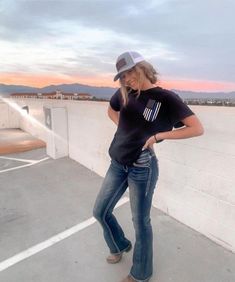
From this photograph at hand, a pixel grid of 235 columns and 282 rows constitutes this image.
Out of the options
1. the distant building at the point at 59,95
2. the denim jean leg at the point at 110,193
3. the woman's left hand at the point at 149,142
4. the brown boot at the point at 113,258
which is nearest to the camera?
the woman's left hand at the point at 149,142

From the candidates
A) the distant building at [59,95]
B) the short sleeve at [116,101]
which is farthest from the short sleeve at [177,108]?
the distant building at [59,95]

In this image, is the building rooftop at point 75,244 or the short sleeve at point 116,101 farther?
the building rooftop at point 75,244

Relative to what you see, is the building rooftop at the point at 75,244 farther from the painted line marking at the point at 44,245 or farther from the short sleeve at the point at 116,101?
the short sleeve at the point at 116,101

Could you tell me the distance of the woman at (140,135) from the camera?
1.79 metres

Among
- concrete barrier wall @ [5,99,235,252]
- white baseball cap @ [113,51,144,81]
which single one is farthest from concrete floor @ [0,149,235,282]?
white baseball cap @ [113,51,144,81]

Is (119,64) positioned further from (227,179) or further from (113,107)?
(227,179)

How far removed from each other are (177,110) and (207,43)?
2127mm

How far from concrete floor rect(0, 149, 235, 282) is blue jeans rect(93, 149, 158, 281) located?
232 millimetres

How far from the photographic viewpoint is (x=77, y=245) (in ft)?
8.75

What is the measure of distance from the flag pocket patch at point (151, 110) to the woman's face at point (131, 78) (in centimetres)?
16

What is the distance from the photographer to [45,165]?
5492 millimetres

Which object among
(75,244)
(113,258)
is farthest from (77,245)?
(113,258)

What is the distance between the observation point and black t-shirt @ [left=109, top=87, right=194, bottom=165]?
1769 mm

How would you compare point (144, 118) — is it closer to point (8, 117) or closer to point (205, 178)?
point (205, 178)
